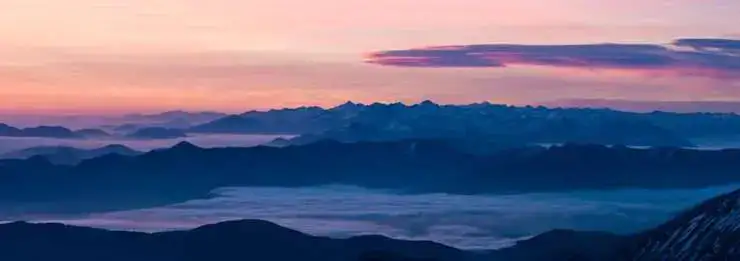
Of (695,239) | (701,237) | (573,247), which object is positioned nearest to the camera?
(701,237)

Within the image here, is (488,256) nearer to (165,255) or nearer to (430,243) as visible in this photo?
(430,243)

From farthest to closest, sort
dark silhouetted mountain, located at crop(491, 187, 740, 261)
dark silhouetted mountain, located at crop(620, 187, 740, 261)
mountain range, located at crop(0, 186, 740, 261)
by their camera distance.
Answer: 1. mountain range, located at crop(0, 186, 740, 261)
2. dark silhouetted mountain, located at crop(491, 187, 740, 261)
3. dark silhouetted mountain, located at crop(620, 187, 740, 261)

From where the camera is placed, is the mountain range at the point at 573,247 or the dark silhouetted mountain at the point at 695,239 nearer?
the dark silhouetted mountain at the point at 695,239

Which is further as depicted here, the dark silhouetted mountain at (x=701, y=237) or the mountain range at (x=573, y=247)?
the mountain range at (x=573, y=247)

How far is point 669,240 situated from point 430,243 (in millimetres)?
95678

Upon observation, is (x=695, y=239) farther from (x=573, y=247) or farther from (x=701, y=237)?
(x=573, y=247)

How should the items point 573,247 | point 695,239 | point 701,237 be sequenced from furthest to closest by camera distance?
point 573,247, point 695,239, point 701,237

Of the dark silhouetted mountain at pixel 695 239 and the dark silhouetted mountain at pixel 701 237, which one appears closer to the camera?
the dark silhouetted mountain at pixel 701 237

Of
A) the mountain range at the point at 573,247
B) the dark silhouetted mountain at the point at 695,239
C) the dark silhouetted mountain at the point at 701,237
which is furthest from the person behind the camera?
the mountain range at the point at 573,247

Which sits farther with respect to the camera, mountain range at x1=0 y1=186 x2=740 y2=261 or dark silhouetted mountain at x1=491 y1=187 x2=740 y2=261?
mountain range at x1=0 y1=186 x2=740 y2=261

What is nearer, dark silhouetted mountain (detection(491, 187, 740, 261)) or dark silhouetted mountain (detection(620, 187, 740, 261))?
dark silhouetted mountain (detection(620, 187, 740, 261))

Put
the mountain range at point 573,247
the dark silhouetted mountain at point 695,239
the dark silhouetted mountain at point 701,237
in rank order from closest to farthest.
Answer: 1. the dark silhouetted mountain at point 701,237
2. the dark silhouetted mountain at point 695,239
3. the mountain range at point 573,247

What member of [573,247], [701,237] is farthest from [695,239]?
[573,247]

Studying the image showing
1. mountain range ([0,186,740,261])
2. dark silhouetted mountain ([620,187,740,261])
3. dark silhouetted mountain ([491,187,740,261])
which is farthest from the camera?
mountain range ([0,186,740,261])
